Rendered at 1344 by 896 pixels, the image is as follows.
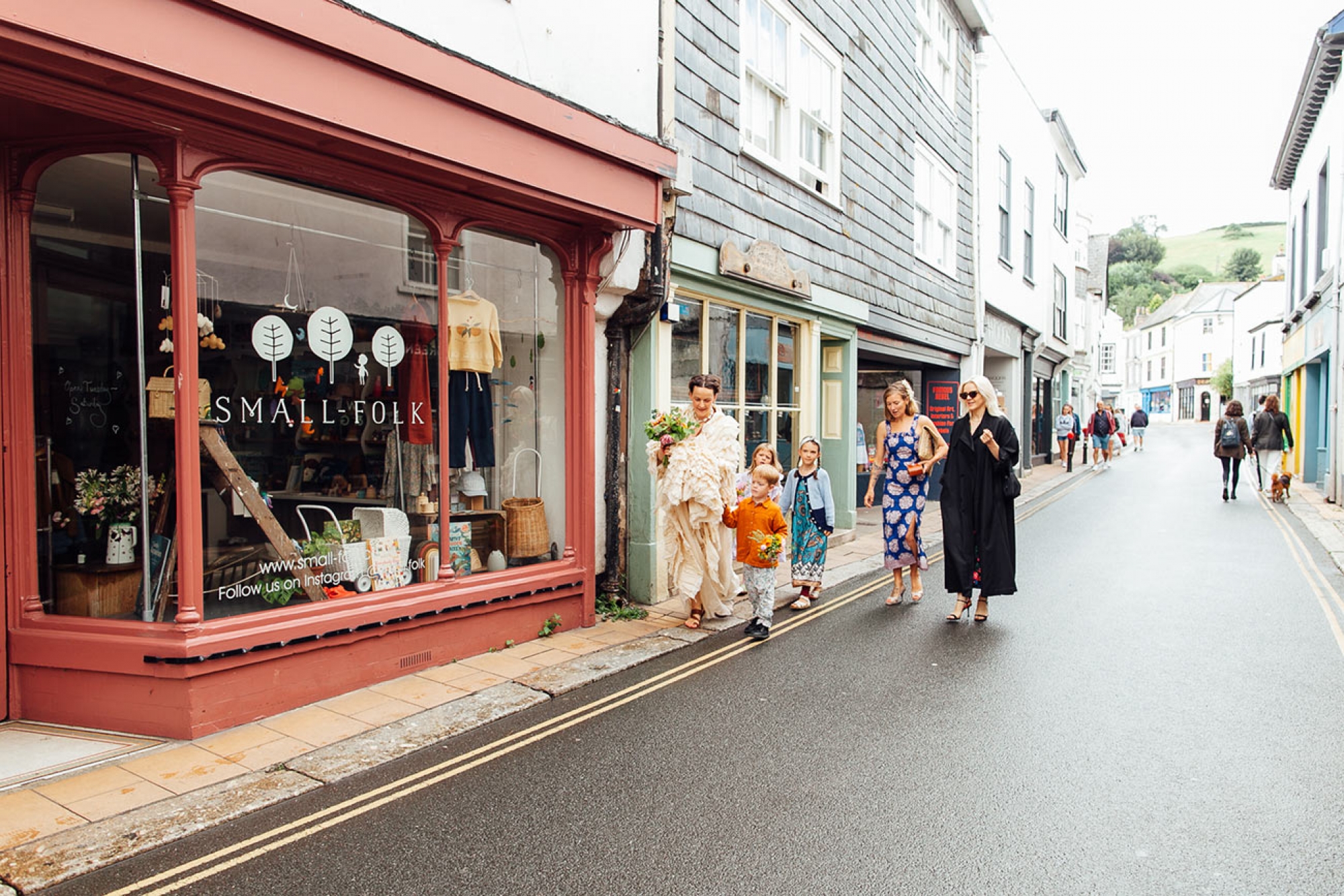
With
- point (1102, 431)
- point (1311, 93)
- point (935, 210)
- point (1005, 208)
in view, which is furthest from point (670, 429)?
point (1102, 431)

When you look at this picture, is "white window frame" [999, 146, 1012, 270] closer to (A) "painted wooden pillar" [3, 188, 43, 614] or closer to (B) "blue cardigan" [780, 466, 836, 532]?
(B) "blue cardigan" [780, 466, 836, 532]

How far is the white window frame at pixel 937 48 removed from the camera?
1430cm

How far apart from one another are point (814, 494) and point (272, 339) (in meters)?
4.65

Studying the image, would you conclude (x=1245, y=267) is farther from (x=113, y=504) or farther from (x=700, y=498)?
(x=113, y=504)

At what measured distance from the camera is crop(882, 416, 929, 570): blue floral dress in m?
7.61

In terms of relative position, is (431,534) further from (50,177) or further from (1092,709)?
(1092,709)

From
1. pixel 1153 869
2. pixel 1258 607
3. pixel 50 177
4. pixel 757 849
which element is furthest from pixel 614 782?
pixel 1258 607

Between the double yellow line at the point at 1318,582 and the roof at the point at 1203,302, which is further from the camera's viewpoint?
the roof at the point at 1203,302

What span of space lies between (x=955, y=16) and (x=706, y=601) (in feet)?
46.2

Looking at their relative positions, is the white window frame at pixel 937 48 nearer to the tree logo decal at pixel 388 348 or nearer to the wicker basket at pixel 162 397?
the tree logo decal at pixel 388 348

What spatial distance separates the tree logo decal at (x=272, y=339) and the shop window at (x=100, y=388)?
21.0 inches

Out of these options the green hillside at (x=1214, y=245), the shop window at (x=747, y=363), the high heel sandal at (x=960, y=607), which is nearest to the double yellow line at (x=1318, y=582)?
the high heel sandal at (x=960, y=607)

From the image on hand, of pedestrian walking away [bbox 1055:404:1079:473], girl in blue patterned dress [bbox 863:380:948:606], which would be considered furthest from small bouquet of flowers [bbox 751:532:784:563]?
pedestrian walking away [bbox 1055:404:1079:473]

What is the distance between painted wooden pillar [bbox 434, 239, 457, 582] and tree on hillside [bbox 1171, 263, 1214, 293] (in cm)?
12310
